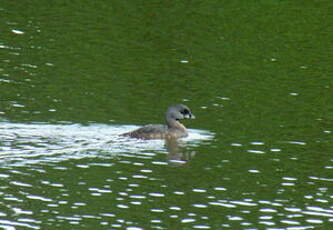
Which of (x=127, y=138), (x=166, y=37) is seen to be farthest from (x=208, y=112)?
(x=166, y=37)

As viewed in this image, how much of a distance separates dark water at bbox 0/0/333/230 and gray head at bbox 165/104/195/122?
439mm

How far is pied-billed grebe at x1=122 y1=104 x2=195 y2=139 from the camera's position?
105 ft

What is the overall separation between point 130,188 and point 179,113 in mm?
7733

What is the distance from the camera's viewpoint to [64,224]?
23.6 m

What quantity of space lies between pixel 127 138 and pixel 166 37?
15.2m

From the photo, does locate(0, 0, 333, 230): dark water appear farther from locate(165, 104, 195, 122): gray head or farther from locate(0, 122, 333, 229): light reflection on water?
locate(165, 104, 195, 122): gray head

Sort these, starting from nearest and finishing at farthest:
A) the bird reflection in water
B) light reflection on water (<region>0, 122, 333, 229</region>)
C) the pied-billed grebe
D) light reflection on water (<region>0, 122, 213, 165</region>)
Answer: light reflection on water (<region>0, 122, 333, 229</region>) < light reflection on water (<region>0, 122, 213, 165</region>) < the bird reflection in water < the pied-billed grebe

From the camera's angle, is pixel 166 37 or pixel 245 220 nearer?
pixel 245 220

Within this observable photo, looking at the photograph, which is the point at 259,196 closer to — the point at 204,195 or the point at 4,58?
the point at 204,195

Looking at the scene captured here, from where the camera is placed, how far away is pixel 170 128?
3341cm

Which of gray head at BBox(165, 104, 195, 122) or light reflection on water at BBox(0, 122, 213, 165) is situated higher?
gray head at BBox(165, 104, 195, 122)

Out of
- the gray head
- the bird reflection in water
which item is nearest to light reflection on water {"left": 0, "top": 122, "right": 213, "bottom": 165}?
the bird reflection in water

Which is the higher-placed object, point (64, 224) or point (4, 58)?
point (4, 58)

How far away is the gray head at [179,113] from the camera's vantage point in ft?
112
